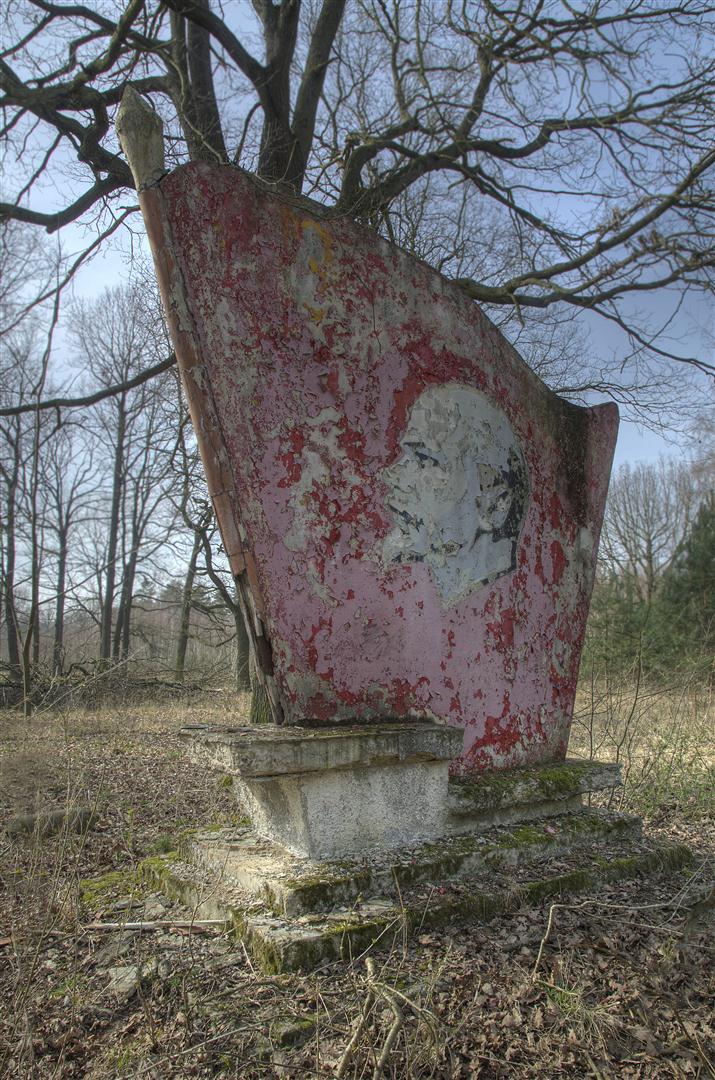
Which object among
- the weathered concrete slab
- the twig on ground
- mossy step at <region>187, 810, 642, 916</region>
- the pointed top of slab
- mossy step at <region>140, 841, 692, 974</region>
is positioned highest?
the pointed top of slab

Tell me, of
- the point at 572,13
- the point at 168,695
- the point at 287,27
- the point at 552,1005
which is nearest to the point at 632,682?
the point at 168,695

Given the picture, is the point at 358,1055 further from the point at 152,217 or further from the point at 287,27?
the point at 287,27

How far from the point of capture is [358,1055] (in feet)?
5.87

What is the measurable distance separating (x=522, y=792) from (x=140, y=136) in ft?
9.33

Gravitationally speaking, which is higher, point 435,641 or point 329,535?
point 329,535

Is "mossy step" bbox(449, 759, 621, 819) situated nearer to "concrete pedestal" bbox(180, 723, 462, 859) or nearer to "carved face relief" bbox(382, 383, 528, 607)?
"concrete pedestal" bbox(180, 723, 462, 859)

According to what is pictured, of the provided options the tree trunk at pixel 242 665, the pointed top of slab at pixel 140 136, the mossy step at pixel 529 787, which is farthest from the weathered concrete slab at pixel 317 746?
the tree trunk at pixel 242 665

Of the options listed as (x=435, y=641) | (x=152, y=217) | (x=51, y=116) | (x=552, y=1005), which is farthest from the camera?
(x=51, y=116)

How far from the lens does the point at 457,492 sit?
3.25m

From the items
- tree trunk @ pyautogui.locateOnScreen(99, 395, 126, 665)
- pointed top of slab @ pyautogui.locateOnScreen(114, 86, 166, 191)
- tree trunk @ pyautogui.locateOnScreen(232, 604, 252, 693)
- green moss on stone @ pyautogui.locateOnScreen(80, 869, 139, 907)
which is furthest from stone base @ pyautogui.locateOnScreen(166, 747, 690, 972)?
tree trunk @ pyautogui.locateOnScreen(99, 395, 126, 665)

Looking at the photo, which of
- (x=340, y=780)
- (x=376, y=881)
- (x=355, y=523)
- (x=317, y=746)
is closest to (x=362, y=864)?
(x=376, y=881)

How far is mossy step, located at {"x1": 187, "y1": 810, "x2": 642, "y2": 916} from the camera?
2.41 meters

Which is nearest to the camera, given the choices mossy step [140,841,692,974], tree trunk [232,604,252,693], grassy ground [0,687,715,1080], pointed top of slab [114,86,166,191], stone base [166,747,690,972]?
grassy ground [0,687,715,1080]

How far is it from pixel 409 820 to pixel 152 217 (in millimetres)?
2308
